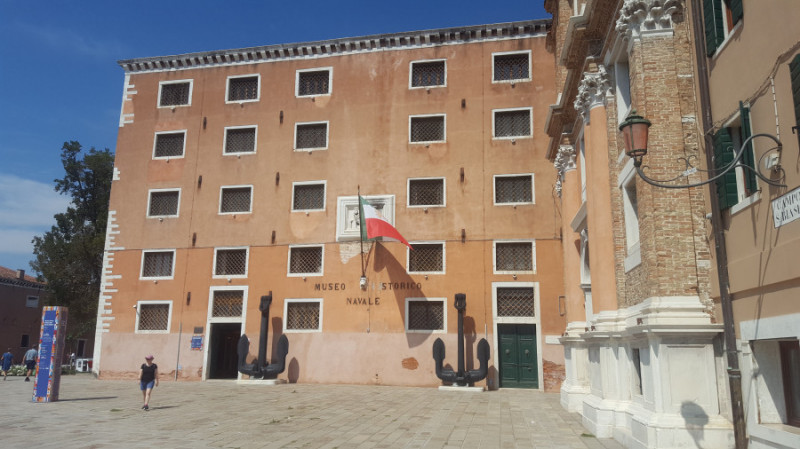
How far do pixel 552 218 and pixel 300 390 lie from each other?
1051cm

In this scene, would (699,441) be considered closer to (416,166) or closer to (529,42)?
(416,166)

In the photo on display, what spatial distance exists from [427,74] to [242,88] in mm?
8015

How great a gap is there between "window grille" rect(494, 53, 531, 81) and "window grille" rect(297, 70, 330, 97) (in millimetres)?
6918

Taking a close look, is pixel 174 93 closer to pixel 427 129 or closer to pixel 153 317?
pixel 153 317

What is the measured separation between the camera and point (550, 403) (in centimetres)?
1602

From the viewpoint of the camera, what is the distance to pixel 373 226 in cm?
2067

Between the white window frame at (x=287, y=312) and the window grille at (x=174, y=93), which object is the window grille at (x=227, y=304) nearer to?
the white window frame at (x=287, y=312)

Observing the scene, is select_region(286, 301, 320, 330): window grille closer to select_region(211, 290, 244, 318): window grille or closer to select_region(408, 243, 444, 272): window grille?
select_region(211, 290, 244, 318): window grille

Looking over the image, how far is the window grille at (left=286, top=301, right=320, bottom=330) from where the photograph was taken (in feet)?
72.5

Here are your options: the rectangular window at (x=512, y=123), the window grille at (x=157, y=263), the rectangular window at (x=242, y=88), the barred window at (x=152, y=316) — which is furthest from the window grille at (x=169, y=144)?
the rectangular window at (x=512, y=123)

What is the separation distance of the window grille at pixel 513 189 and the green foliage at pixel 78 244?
25.6 metres

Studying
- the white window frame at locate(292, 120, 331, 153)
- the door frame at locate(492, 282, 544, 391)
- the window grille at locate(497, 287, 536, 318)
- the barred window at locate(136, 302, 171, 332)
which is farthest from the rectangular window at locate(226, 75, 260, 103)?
the window grille at locate(497, 287, 536, 318)

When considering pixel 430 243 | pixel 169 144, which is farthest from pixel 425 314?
pixel 169 144

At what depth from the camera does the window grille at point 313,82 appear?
24188mm
